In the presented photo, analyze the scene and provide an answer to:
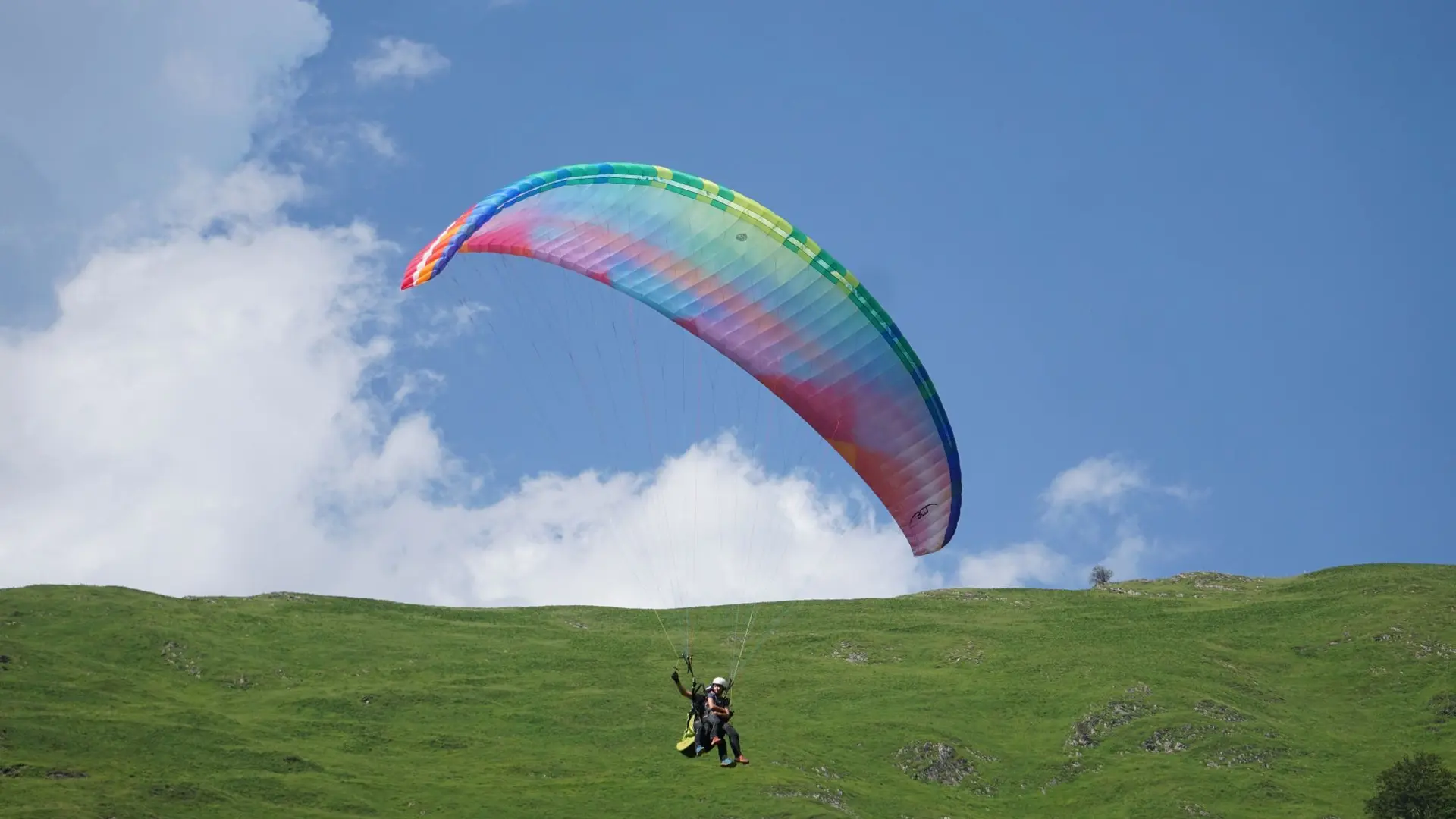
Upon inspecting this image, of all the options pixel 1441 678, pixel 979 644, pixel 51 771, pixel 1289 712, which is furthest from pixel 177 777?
pixel 1441 678

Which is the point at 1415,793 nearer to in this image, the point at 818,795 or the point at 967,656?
the point at 818,795

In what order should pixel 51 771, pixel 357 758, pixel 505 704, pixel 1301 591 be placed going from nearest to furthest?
pixel 51 771, pixel 357 758, pixel 505 704, pixel 1301 591

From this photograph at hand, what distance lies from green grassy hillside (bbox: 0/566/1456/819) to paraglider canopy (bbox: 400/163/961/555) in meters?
38.7

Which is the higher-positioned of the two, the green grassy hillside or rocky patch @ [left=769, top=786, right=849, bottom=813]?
the green grassy hillside

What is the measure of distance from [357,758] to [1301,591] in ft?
218

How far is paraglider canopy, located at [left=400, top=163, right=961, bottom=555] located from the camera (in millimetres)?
30672

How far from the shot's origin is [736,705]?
271 ft

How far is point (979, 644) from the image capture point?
9462 centimetres

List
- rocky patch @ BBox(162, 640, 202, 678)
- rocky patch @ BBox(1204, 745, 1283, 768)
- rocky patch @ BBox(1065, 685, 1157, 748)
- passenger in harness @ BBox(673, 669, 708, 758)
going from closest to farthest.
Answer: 1. passenger in harness @ BBox(673, 669, 708, 758)
2. rocky patch @ BBox(1204, 745, 1283, 768)
3. rocky patch @ BBox(1065, 685, 1157, 748)
4. rocky patch @ BBox(162, 640, 202, 678)

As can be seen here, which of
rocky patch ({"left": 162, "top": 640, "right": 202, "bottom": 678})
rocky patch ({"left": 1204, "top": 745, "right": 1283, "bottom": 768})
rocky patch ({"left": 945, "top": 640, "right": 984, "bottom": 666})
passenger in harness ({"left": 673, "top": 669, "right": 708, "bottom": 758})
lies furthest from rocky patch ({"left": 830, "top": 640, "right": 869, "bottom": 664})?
passenger in harness ({"left": 673, "top": 669, "right": 708, "bottom": 758})

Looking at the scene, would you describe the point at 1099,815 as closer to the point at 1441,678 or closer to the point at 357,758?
the point at 1441,678

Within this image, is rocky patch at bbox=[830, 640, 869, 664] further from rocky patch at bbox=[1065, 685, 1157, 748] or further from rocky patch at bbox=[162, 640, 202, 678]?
rocky patch at bbox=[162, 640, 202, 678]

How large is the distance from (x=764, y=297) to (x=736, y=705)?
54560 mm

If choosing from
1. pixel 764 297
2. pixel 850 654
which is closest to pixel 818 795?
pixel 850 654
